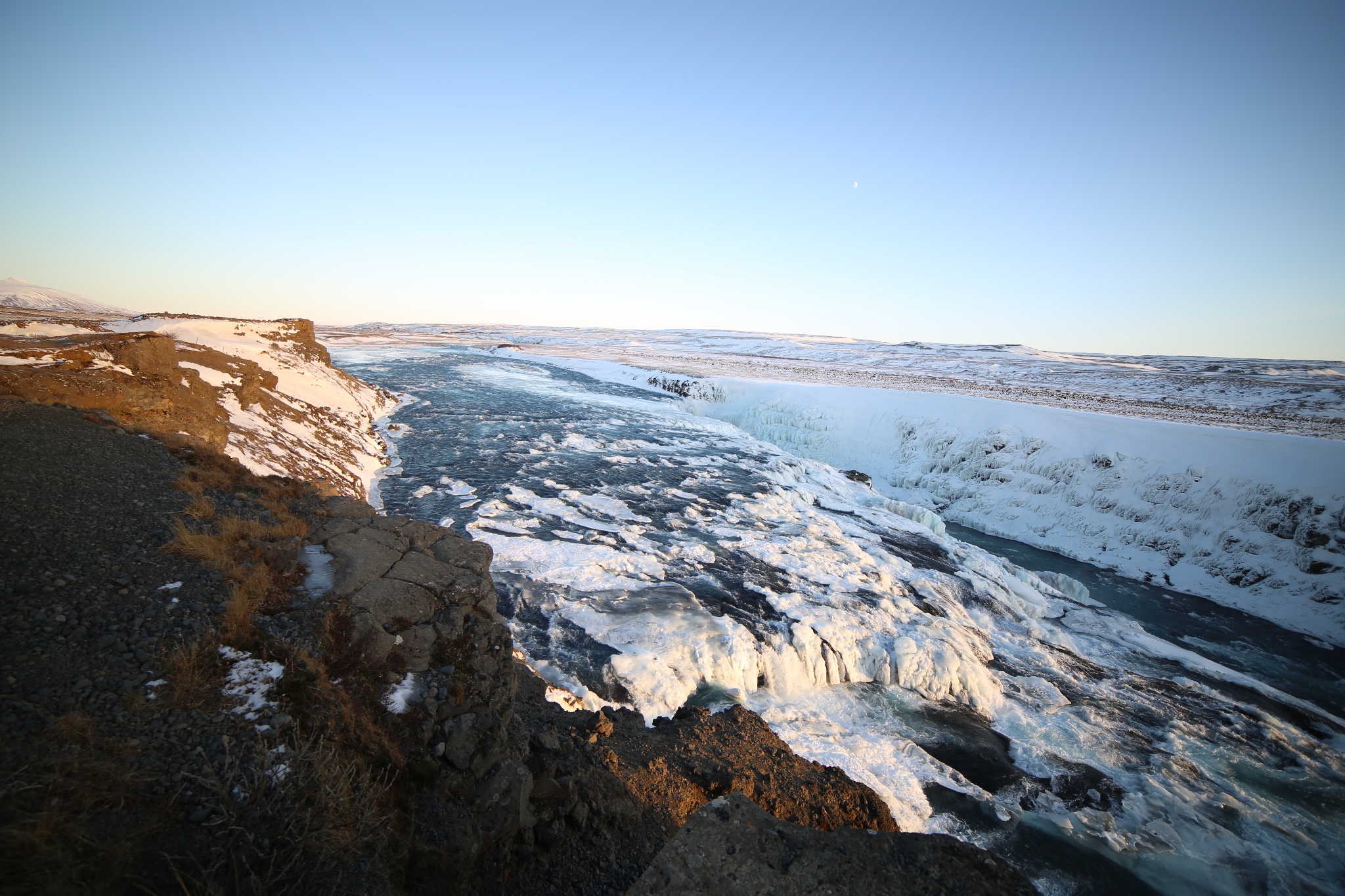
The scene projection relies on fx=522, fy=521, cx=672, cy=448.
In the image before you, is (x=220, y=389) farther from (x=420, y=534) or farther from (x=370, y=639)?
(x=370, y=639)

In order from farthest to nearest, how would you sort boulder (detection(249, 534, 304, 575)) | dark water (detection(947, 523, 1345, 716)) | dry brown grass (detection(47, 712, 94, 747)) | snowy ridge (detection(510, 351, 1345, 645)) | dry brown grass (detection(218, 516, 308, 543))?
snowy ridge (detection(510, 351, 1345, 645)) → dark water (detection(947, 523, 1345, 716)) → dry brown grass (detection(218, 516, 308, 543)) → boulder (detection(249, 534, 304, 575)) → dry brown grass (detection(47, 712, 94, 747))

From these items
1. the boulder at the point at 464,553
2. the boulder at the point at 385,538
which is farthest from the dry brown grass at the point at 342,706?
the boulder at the point at 385,538

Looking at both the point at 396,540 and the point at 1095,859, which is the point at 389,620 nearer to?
the point at 396,540

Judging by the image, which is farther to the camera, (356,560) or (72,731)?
(356,560)

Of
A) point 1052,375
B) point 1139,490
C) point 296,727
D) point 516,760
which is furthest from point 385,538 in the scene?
point 1052,375

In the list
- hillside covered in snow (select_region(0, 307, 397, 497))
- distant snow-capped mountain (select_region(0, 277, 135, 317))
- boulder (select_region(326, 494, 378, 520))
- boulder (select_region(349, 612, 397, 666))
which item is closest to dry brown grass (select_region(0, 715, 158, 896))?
boulder (select_region(349, 612, 397, 666))

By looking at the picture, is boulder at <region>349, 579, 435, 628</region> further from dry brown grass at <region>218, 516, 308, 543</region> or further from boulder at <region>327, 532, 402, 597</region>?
dry brown grass at <region>218, 516, 308, 543</region>
